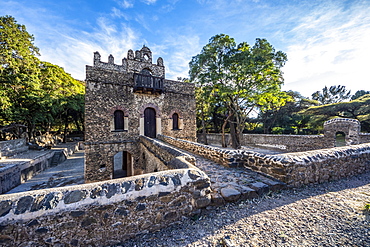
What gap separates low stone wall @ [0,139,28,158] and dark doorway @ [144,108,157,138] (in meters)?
11.3

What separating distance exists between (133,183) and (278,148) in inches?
594

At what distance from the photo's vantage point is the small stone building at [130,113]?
962 centimetres

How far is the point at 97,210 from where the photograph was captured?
2020 millimetres

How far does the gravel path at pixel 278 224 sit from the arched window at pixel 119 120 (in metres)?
9.61

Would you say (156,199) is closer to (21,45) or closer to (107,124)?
(107,124)

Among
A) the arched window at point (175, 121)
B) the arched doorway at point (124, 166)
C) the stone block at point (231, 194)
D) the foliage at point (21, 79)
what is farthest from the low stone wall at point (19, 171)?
the stone block at point (231, 194)

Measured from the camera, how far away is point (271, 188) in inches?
132

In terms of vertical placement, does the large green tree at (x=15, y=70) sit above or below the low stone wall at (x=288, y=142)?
above

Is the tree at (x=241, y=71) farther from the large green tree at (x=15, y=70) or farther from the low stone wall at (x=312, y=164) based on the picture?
the large green tree at (x=15, y=70)

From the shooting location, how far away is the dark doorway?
1152cm

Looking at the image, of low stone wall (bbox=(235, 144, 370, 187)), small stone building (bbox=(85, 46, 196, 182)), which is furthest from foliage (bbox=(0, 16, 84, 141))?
low stone wall (bbox=(235, 144, 370, 187))

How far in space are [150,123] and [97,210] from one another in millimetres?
9917

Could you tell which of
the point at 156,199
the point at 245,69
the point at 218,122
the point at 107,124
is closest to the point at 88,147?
the point at 107,124

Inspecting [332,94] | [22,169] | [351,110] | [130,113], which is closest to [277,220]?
[130,113]
